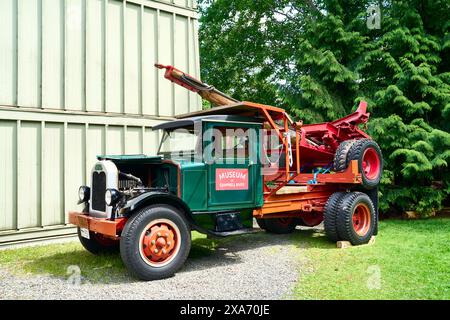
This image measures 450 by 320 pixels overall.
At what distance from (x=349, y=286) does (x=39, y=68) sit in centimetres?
640

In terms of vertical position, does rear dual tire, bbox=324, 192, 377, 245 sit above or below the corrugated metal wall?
below

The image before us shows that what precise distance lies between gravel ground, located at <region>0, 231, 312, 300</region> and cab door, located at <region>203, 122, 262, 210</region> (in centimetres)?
86

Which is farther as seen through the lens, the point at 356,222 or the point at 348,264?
the point at 356,222

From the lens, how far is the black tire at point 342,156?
7016 mm

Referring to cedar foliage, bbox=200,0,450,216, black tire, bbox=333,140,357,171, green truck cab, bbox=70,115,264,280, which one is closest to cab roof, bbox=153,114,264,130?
green truck cab, bbox=70,115,264,280

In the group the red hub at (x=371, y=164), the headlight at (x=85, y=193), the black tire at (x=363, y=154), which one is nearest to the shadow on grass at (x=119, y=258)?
the headlight at (x=85, y=193)

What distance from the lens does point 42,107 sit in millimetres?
7438

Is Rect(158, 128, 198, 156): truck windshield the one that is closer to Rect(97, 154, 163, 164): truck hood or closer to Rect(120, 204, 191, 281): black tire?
Rect(97, 154, 163, 164): truck hood

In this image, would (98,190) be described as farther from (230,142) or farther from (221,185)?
(230,142)

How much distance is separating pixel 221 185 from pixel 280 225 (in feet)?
8.93

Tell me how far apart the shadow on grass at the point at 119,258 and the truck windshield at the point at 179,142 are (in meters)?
1.66

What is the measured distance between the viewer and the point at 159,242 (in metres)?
5.07

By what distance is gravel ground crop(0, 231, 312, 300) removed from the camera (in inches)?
176

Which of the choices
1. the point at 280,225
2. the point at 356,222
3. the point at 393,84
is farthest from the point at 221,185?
the point at 393,84
